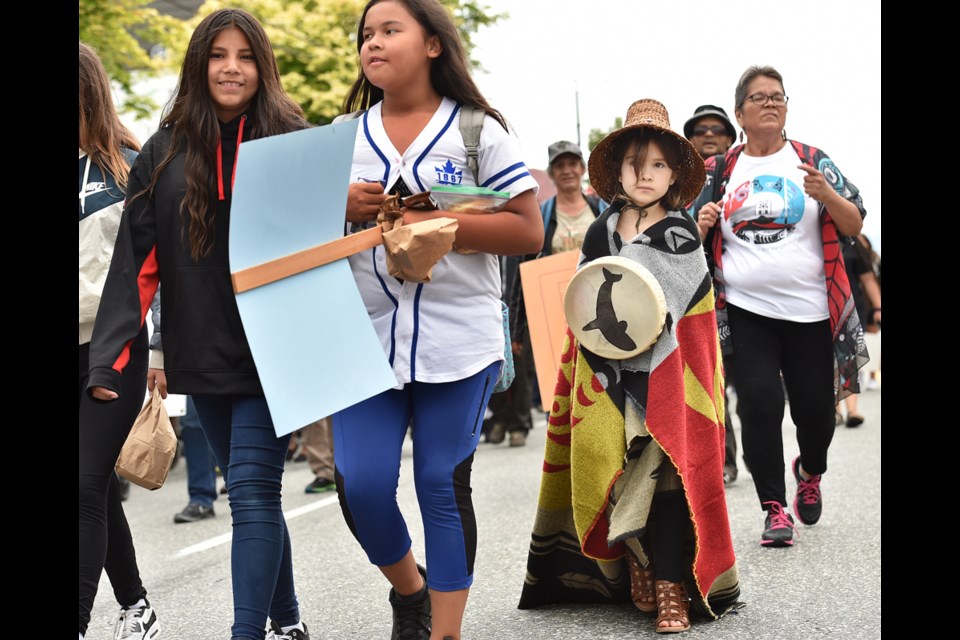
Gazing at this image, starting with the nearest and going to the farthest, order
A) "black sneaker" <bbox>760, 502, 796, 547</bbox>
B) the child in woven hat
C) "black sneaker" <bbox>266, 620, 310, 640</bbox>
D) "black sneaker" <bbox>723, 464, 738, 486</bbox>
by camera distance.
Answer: "black sneaker" <bbox>266, 620, 310, 640</bbox>
the child in woven hat
"black sneaker" <bbox>760, 502, 796, 547</bbox>
"black sneaker" <bbox>723, 464, 738, 486</bbox>

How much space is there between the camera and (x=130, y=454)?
4051 millimetres

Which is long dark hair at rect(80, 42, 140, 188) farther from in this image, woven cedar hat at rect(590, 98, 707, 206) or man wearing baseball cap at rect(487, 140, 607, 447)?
man wearing baseball cap at rect(487, 140, 607, 447)

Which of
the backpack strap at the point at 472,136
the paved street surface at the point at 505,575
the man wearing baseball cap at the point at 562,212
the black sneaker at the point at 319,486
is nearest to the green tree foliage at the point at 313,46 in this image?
the man wearing baseball cap at the point at 562,212

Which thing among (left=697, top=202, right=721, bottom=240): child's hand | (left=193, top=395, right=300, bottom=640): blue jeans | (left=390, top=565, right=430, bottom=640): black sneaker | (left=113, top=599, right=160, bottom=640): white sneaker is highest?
(left=697, top=202, right=721, bottom=240): child's hand

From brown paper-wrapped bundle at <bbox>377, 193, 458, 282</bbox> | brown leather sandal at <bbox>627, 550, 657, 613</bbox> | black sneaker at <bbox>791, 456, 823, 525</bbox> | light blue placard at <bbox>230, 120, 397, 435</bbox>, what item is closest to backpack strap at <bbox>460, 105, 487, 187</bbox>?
brown paper-wrapped bundle at <bbox>377, 193, 458, 282</bbox>

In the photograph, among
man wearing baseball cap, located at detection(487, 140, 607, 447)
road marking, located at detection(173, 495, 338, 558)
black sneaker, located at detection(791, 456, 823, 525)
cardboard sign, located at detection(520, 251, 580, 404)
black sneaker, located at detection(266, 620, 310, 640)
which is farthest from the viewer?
man wearing baseball cap, located at detection(487, 140, 607, 447)

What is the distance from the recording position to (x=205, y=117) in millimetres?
3855

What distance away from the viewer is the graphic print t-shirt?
5789 millimetres

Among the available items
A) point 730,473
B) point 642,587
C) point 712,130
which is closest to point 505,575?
point 642,587

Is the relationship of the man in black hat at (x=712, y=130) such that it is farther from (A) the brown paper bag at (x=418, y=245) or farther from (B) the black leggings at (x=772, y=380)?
(A) the brown paper bag at (x=418, y=245)

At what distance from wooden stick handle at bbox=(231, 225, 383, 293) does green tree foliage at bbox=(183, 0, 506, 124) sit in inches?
575

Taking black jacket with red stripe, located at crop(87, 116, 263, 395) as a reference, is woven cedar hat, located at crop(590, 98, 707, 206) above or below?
above

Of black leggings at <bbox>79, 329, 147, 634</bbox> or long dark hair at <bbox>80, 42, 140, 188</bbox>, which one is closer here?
black leggings at <bbox>79, 329, 147, 634</bbox>
